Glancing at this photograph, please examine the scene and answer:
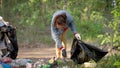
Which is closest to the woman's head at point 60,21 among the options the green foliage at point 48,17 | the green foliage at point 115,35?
the green foliage at point 115,35

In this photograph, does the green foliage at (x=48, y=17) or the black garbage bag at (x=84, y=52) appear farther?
the green foliage at (x=48, y=17)

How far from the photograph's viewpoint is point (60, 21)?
6941mm

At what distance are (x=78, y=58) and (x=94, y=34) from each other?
16.2 ft

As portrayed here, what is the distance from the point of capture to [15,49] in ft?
25.9

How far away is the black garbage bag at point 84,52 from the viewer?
694 centimetres

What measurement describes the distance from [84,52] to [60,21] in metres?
0.80

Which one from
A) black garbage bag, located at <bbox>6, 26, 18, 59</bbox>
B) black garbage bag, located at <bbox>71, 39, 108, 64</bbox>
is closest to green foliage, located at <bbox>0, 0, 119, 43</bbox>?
black garbage bag, located at <bbox>6, 26, 18, 59</bbox>

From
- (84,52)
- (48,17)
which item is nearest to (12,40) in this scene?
(84,52)

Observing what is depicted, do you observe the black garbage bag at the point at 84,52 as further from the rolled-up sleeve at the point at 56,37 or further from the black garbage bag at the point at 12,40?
the black garbage bag at the point at 12,40

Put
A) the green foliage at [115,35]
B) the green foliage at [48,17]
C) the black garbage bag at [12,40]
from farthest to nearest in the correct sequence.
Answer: the green foliage at [48,17]
the black garbage bag at [12,40]
the green foliage at [115,35]

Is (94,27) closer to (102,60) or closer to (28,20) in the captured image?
(28,20)

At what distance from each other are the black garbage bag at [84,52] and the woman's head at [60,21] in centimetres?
47

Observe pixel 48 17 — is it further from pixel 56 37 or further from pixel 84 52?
pixel 84 52

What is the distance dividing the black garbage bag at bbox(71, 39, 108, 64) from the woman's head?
0.47m
